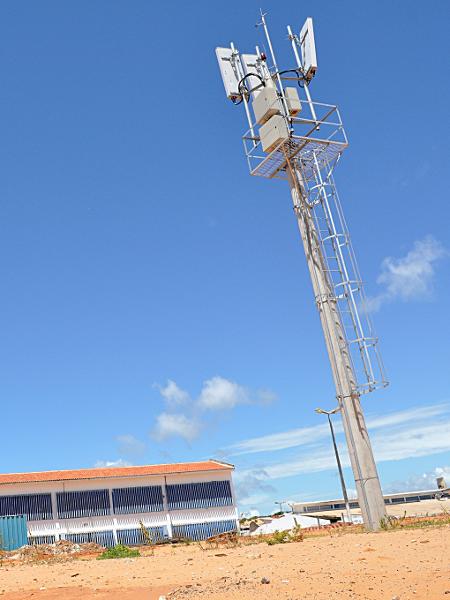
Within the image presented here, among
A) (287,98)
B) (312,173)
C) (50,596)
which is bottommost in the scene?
(50,596)

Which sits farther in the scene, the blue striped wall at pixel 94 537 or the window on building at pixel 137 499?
the window on building at pixel 137 499

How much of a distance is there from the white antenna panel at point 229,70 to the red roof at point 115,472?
77.4ft

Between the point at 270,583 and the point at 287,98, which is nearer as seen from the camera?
the point at 270,583

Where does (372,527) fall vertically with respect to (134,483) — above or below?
below

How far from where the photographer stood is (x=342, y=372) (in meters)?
21.5

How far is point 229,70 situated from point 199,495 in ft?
84.6

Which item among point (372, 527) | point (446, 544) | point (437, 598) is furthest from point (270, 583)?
point (372, 527)

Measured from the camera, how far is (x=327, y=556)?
12086 millimetres

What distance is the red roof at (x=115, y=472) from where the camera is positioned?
1438 inches

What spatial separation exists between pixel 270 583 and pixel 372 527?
11.6 m

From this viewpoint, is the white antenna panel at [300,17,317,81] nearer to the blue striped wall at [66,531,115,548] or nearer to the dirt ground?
the dirt ground

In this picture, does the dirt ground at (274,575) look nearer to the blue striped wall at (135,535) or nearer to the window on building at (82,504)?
the window on building at (82,504)

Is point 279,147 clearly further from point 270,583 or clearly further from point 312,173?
point 270,583

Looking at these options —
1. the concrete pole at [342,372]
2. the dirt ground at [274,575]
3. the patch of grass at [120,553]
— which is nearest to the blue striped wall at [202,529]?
the concrete pole at [342,372]
